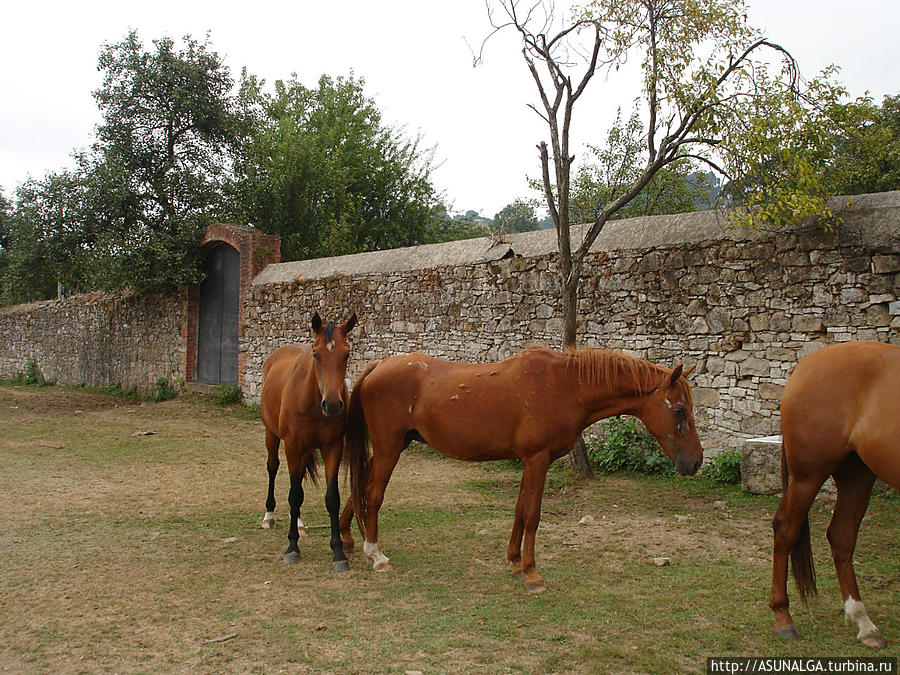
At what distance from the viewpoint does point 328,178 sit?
19.4 m

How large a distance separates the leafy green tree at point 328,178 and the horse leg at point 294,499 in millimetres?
13398

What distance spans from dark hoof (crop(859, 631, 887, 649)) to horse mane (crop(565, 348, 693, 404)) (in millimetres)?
1636

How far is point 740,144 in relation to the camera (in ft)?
23.4

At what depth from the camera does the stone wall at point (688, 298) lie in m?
6.66

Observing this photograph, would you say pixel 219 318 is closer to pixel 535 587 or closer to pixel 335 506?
pixel 335 506

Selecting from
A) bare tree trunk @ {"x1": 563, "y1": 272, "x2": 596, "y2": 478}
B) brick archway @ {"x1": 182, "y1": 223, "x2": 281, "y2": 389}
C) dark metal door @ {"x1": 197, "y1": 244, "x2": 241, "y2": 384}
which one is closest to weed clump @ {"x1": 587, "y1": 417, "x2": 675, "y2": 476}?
bare tree trunk @ {"x1": 563, "y1": 272, "x2": 596, "y2": 478}

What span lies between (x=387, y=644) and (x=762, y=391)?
542 cm

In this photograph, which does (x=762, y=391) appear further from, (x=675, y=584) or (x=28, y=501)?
(x=28, y=501)

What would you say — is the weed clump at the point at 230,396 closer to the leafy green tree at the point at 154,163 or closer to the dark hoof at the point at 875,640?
the leafy green tree at the point at 154,163

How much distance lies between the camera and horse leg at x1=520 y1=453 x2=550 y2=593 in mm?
4484

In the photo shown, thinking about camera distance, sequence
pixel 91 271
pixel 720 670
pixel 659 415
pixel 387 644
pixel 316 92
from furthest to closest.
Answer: pixel 316 92 < pixel 91 271 < pixel 659 415 < pixel 387 644 < pixel 720 670

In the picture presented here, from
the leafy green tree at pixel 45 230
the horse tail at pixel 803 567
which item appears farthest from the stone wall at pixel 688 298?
the leafy green tree at pixel 45 230

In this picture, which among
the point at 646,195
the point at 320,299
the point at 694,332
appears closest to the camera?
the point at 694,332

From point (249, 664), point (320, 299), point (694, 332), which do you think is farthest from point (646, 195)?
point (249, 664)
